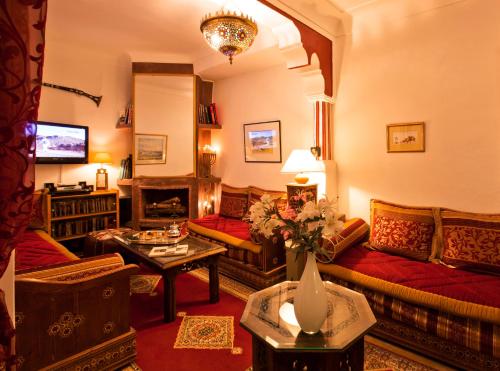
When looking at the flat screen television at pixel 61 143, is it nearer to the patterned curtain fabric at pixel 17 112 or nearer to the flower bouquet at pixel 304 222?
the patterned curtain fabric at pixel 17 112

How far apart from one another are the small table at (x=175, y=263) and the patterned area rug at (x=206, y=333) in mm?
190

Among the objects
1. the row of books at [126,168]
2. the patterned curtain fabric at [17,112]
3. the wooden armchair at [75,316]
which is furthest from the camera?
the row of books at [126,168]

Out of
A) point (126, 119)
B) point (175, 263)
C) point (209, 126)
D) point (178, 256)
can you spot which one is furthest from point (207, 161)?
point (175, 263)

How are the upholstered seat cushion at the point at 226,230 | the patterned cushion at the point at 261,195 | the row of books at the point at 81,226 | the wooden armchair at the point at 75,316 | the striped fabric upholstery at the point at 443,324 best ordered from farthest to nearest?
1. the row of books at the point at 81,226
2. the patterned cushion at the point at 261,195
3. the upholstered seat cushion at the point at 226,230
4. the striped fabric upholstery at the point at 443,324
5. the wooden armchair at the point at 75,316

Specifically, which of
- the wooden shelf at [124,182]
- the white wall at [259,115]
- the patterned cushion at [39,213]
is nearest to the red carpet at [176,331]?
the patterned cushion at [39,213]

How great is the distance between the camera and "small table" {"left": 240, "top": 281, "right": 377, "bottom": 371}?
56.3 inches

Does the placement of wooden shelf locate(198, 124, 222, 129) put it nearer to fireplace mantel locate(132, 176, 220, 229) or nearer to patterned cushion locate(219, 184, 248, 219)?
fireplace mantel locate(132, 176, 220, 229)

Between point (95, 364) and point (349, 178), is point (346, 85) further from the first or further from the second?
point (95, 364)

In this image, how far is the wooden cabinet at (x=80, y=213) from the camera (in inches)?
157

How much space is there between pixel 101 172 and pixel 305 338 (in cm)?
417

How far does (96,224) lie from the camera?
4.41 meters

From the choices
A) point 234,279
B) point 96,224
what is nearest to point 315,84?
point 234,279

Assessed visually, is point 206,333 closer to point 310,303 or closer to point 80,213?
point 310,303

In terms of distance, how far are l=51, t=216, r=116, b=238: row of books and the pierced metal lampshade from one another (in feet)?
10.2
